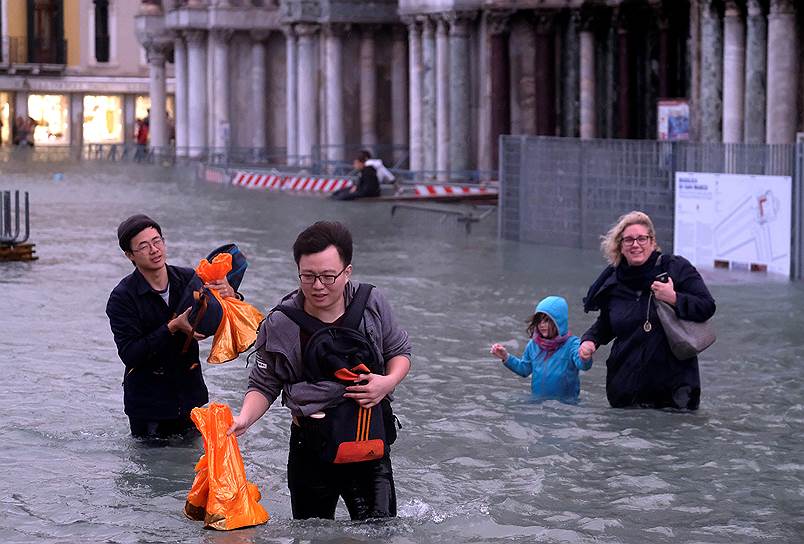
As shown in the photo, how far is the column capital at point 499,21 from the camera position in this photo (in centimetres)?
3472

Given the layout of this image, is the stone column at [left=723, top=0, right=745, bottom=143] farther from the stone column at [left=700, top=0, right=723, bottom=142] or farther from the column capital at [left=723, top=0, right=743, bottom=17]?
the stone column at [left=700, top=0, right=723, bottom=142]

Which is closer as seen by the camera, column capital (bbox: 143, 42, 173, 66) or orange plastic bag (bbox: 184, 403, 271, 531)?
orange plastic bag (bbox: 184, 403, 271, 531)

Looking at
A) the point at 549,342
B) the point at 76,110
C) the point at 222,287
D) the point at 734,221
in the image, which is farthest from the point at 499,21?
the point at 76,110

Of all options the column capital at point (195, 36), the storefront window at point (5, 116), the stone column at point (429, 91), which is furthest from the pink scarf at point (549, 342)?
the storefront window at point (5, 116)

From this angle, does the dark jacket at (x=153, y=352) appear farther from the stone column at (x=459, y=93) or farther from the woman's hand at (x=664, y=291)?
the stone column at (x=459, y=93)

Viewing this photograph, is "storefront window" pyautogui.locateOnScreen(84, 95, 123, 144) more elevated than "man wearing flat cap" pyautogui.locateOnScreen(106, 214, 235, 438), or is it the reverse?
"storefront window" pyautogui.locateOnScreen(84, 95, 123, 144)

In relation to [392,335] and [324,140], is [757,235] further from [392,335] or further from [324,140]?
[324,140]

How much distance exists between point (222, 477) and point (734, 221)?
1269 centimetres

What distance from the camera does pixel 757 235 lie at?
18891mm

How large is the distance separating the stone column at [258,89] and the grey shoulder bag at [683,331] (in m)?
42.4

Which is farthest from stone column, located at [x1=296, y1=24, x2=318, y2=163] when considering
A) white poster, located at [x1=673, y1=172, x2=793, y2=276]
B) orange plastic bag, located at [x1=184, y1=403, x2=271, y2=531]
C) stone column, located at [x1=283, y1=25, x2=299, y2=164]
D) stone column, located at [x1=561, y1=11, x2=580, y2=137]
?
orange plastic bag, located at [x1=184, y1=403, x2=271, y2=531]

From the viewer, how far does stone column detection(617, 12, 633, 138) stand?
33.5 meters

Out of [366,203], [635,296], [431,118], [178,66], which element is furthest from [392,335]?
[178,66]

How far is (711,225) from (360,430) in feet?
43.2
